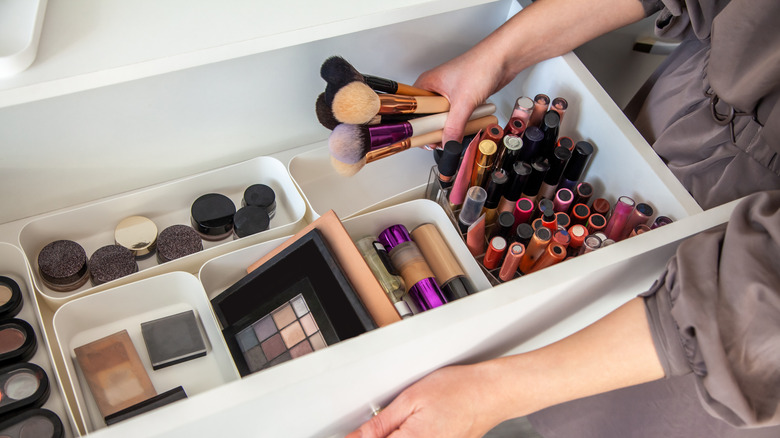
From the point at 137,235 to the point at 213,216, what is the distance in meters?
0.10

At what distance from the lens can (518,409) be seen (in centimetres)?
70

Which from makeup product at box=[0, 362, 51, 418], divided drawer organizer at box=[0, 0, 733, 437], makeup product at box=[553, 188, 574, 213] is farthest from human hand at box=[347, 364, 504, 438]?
makeup product at box=[0, 362, 51, 418]

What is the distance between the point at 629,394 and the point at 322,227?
0.45 metres

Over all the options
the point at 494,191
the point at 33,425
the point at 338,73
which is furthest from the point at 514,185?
the point at 33,425

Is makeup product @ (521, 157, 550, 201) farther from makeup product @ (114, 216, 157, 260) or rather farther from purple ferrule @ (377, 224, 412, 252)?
makeup product @ (114, 216, 157, 260)

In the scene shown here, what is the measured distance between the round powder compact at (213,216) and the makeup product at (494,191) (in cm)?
33

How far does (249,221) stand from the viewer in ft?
2.69

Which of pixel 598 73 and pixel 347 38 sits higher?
pixel 347 38

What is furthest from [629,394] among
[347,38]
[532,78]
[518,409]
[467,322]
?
[347,38]

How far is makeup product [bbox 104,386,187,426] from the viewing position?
0.67 m

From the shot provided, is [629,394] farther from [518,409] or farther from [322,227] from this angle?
[322,227]

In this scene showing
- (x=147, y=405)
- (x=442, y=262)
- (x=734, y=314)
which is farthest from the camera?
(x=442, y=262)

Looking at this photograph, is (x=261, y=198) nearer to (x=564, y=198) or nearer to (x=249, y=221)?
(x=249, y=221)

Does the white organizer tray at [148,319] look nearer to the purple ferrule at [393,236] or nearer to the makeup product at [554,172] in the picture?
the purple ferrule at [393,236]
